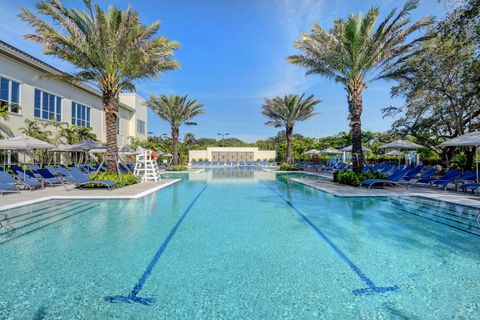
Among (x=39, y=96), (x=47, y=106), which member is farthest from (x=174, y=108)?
(x=39, y=96)

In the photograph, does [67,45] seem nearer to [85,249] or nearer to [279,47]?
[85,249]

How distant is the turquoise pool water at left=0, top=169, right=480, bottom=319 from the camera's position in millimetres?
3242

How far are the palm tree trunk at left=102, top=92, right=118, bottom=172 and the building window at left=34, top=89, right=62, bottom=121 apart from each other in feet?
25.0

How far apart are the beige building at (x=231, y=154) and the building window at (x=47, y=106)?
3045 cm

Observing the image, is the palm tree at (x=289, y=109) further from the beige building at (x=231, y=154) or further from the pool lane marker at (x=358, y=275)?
the beige building at (x=231, y=154)

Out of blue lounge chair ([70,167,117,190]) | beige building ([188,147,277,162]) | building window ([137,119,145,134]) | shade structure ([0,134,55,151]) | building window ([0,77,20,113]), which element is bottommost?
blue lounge chair ([70,167,117,190])

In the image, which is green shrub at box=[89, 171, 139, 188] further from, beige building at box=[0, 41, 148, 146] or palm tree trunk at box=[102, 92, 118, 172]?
beige building at box=[0, 41, 148, 146]

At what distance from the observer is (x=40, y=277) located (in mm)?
4020

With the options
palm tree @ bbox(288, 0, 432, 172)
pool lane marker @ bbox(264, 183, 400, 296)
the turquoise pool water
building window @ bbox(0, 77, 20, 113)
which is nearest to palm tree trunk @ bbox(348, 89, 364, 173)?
palm tree @ bbox(288, 0, 432, 172)

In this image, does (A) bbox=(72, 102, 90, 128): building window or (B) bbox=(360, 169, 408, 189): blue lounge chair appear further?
(A) bbox=(72, 102, 90, 128): building window

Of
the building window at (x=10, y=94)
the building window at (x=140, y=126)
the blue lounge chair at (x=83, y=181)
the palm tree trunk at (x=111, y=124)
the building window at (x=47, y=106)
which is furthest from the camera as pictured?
the building window at (x=140, y=126)

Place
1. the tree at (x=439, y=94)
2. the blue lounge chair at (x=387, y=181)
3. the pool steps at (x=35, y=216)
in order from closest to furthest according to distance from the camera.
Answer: the pool steps at (x=35, y=216) → the blue lounge chair at (x=387, y=181) → the tree at (x=439, y=94)

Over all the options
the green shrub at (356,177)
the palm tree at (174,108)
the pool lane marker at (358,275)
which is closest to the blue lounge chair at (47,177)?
the pool lane marker at (358,275)

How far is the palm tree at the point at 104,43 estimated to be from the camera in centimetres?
1205
